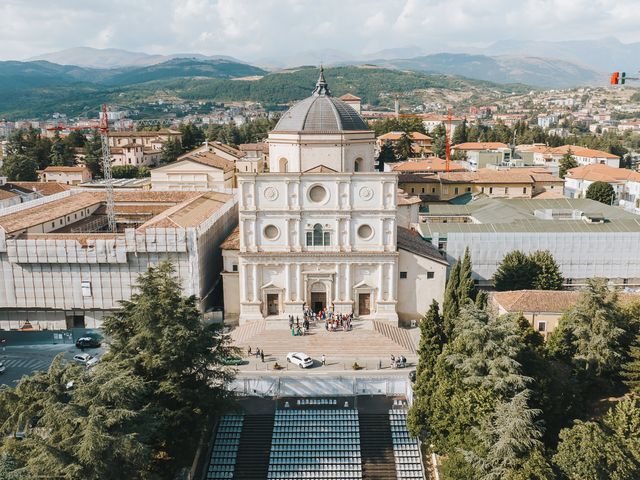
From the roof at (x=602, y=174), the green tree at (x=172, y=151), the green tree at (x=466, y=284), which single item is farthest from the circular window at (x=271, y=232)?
the green tree at (x=172, y=151)

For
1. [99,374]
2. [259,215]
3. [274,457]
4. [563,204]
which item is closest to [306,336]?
[259,215]

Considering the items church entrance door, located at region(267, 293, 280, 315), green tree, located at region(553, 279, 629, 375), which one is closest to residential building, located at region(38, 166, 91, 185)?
church entrance door, located at region(267, 293, 280, 315)

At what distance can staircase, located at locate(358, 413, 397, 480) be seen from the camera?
2641 centimetres

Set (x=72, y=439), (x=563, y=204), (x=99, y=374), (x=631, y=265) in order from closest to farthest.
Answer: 1. (x=72, y=439)
2. (x=99, y=374)
3. (x=631, y=265)
4. (x=563, y=204)

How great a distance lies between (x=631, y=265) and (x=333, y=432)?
106 ft

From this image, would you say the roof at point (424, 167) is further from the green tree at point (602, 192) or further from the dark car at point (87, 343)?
the dark car at point (87, 343)

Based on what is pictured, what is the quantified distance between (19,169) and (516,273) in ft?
251

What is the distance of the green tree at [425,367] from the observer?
26703mm

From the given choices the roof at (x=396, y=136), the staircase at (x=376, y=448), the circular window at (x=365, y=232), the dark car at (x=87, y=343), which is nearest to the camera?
the staircase at (x=376, y=448)

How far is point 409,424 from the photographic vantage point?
26953mm

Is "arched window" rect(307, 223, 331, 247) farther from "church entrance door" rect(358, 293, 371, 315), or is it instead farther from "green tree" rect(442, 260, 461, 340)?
"green tree" rect(442, 260, 461, 340)

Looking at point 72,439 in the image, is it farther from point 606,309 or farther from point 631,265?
point 631,265

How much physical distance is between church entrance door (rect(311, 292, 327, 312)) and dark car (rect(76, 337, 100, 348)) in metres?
15.0

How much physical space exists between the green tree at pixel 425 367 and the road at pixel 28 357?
21.7 metres
